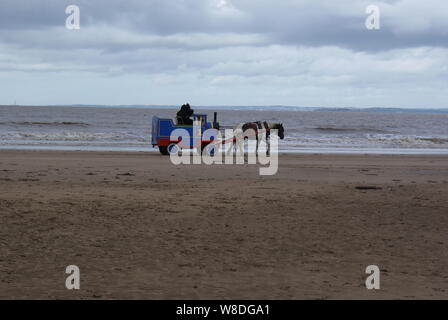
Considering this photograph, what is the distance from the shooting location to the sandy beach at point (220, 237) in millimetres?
6176

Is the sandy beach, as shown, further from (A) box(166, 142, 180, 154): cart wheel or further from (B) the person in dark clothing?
(A) box(166, 142, 180, 154): cart wheel

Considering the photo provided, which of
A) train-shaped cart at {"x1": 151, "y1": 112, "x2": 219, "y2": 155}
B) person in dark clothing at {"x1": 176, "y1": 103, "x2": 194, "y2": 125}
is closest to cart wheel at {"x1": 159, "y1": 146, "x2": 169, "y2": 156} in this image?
train-shaped cart at {"x1": 151, "y1": 112, "x2": 219, "y2": 155}

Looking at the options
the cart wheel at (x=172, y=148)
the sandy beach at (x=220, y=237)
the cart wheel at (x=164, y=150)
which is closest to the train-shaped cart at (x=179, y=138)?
the cart wheel at (x=172, y=148)

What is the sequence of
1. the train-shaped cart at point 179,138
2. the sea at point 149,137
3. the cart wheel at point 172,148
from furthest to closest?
the sea at point 149,137 < the cart wheel at point 172,148 < the train-shaped cart at point 179,138

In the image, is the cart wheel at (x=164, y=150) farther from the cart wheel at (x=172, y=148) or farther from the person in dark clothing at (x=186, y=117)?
the person in dark clothing at (x=186, y=117)

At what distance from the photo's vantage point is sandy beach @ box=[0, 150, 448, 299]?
6176mm

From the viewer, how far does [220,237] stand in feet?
27.5

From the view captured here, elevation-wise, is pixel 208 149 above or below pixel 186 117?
below

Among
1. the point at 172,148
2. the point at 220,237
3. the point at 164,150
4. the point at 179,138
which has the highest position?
the point at 179,138

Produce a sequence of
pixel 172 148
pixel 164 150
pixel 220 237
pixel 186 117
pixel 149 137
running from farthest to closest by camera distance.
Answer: pixel 149 137
pixel 164 150
pixel 172 148
pixel 186 117
pixel 220 237

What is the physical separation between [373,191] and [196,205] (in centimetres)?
425

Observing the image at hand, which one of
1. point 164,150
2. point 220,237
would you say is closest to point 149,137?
point 164,150

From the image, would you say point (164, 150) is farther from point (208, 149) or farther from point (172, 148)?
point (208, 149)
